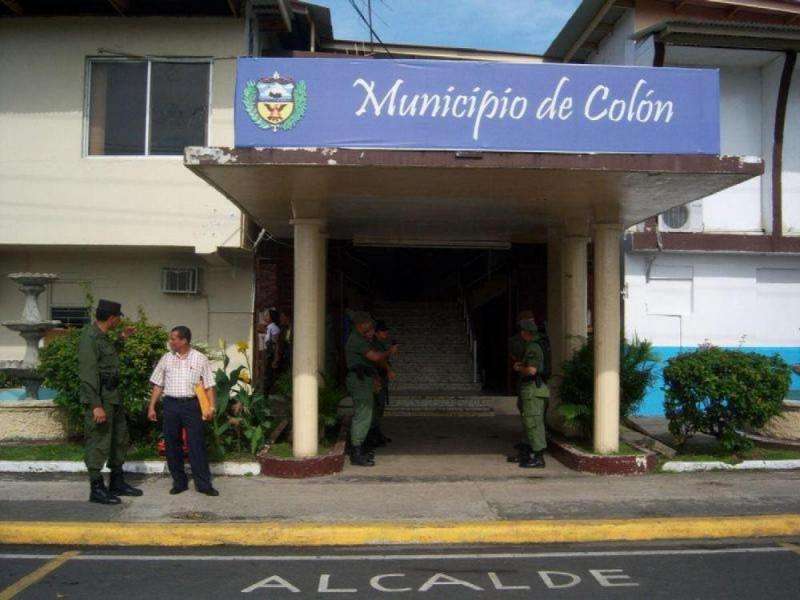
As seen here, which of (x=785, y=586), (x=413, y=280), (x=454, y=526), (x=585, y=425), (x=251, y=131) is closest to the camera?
(x=785, y=586)

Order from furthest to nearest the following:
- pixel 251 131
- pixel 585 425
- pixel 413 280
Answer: pixel 413 280 → pixel 585 425 → pixel 251 131

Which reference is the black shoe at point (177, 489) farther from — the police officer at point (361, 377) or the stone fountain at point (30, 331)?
the stone fountain at point (30, 331)

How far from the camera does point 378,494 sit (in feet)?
26.5

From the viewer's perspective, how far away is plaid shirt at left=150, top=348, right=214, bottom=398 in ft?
25.7

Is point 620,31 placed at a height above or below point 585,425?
above

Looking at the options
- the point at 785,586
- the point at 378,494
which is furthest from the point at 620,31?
the point at 785,586

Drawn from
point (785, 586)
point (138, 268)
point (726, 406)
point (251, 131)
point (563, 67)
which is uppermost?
point (563, 67)

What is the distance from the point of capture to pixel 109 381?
7520mm

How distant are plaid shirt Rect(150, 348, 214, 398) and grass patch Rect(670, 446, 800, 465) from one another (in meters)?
5.55

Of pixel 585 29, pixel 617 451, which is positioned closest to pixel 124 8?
pixel 585 29

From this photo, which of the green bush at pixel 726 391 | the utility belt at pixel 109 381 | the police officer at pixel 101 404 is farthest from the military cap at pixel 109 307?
the green bush at pixel 726 391

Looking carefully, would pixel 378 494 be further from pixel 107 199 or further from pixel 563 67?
pixel 107 199

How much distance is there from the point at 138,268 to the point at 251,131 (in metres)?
6.12

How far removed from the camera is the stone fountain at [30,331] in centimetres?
1027
